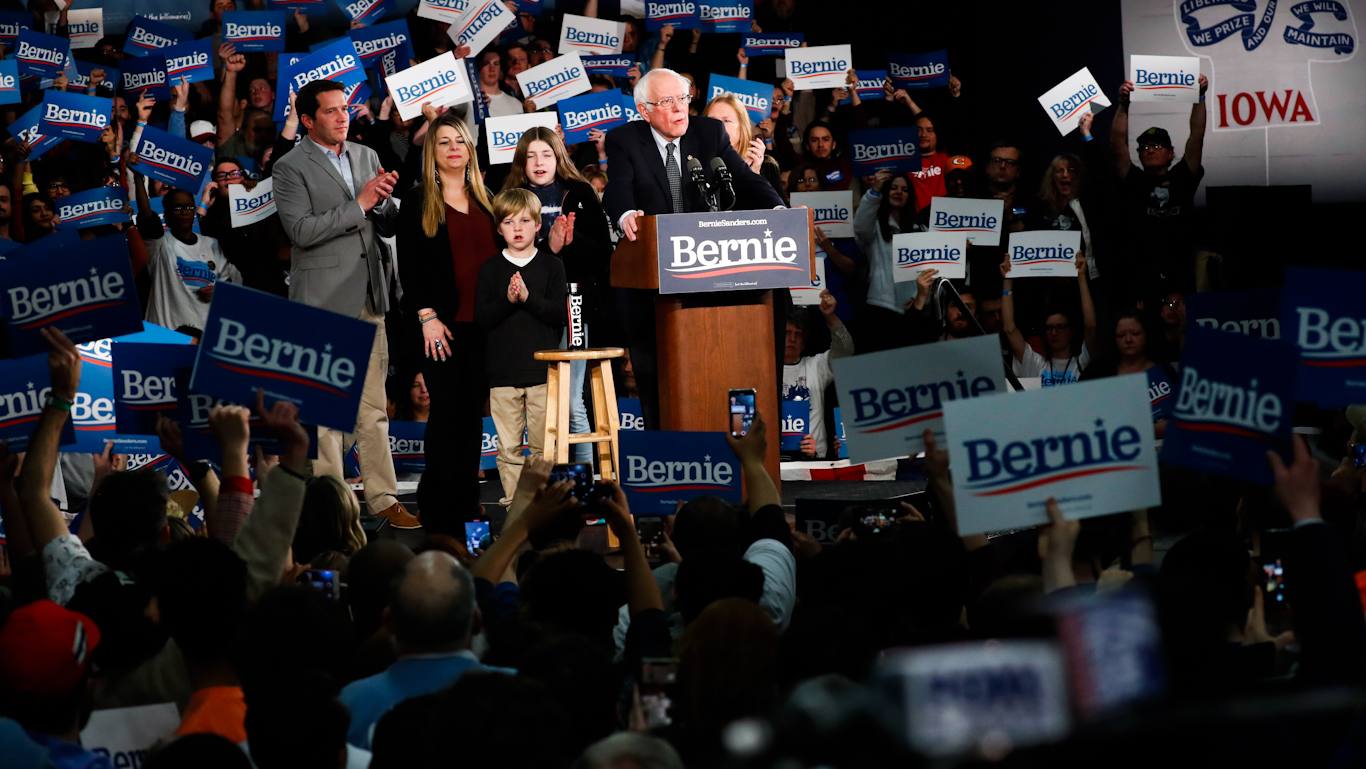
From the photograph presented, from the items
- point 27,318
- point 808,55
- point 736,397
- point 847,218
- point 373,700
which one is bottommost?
point 373,700

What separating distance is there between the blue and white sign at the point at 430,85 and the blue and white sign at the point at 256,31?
2830 millimetres

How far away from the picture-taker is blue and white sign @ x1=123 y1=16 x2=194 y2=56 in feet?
38.0

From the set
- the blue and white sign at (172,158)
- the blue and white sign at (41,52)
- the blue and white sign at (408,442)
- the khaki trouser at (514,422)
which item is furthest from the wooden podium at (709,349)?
the blue and white sign at (41,52)

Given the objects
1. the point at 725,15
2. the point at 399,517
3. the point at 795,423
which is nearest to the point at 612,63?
the point at 725,15

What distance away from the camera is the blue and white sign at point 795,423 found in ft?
28.6

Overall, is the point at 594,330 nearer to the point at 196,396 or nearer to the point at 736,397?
the point at 736,397

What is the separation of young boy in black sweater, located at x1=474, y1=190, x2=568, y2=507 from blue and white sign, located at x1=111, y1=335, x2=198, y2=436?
250 cm

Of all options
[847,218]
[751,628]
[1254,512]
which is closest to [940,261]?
[847,218]

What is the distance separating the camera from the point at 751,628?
2.31 m

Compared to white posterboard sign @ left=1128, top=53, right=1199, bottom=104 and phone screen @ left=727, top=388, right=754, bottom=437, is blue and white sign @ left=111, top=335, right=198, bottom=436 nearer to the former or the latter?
phone screen @ left=727, top=388, right=754, bottom=437

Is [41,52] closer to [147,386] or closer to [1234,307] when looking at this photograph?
[147,386]

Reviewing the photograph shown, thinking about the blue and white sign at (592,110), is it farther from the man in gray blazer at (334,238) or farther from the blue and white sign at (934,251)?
the man in gray blazer at (334,238)

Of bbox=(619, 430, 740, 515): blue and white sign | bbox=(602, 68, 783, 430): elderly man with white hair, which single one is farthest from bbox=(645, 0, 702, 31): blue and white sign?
bbox=(619, 430, 740, 515): blue and white sign

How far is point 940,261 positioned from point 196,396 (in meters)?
5.84
